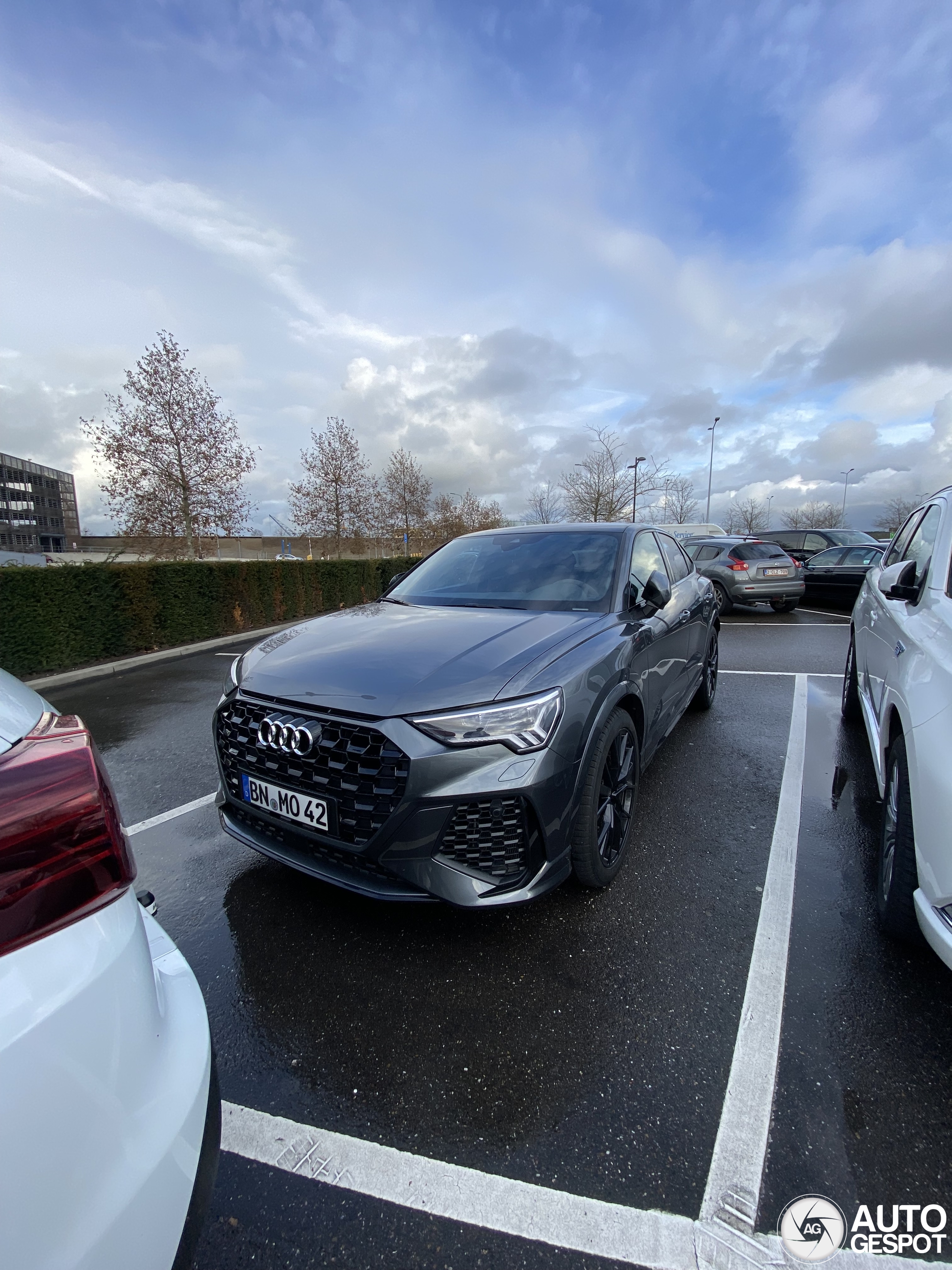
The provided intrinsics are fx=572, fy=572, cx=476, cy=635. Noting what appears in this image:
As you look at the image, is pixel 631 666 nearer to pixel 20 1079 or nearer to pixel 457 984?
pixel 457 984

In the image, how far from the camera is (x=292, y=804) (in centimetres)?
214

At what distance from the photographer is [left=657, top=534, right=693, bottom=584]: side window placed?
4160 millimetres

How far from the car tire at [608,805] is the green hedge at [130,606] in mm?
3949

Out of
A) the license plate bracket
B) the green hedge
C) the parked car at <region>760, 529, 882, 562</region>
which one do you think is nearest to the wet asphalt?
the license plate bracket

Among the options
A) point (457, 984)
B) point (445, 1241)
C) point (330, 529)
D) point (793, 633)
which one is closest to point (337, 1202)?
point (445, 1241)

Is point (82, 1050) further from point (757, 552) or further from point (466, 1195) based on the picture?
point (757, 552)

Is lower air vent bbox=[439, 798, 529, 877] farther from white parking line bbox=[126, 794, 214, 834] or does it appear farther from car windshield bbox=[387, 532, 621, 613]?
white parking line bbox=[126, 794, 214, 834]

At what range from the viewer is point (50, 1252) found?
2.47 feet

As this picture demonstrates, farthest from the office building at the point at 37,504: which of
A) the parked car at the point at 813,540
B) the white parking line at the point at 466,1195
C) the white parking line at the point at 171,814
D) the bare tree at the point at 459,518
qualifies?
the white parking line at the point at 466,1195

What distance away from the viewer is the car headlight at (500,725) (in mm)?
1962

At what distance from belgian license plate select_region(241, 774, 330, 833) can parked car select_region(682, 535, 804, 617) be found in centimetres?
1052

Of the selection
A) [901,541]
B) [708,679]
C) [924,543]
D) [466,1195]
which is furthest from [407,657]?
[901,541]

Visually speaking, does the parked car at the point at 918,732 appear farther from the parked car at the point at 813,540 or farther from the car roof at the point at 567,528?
the parked car at the point at 813,540

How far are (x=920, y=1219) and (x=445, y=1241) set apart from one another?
114cm
